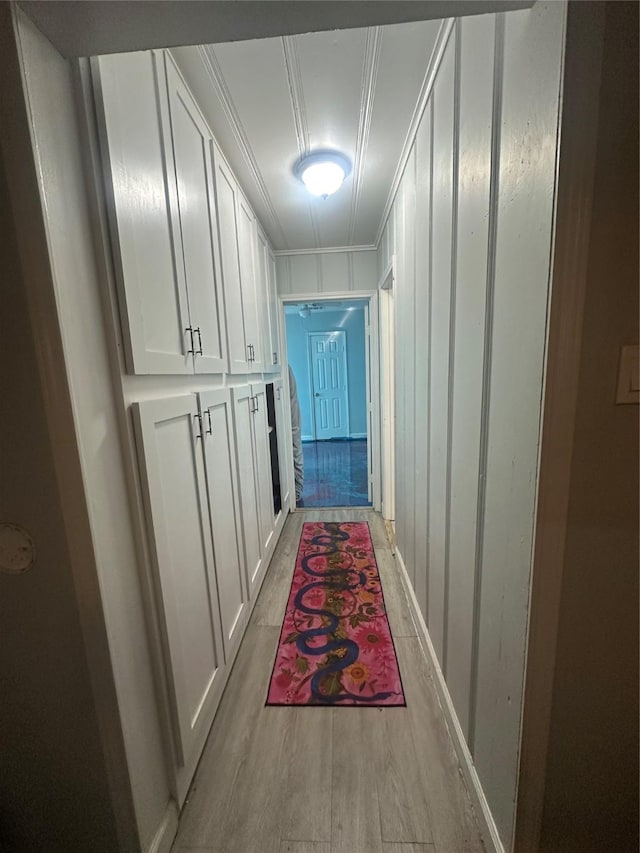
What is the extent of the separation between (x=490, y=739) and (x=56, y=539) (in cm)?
128

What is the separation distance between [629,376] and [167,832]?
169 cm

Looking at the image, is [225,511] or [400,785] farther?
[225,511]

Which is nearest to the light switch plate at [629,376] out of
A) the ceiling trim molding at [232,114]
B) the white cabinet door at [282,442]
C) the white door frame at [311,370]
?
the ceiling trim molding at [232,114]

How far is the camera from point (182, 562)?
1.12 meters

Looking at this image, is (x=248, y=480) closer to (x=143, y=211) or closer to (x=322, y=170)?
(x=143, y=211)

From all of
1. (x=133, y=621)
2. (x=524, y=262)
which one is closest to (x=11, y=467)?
(x=133, y=621)

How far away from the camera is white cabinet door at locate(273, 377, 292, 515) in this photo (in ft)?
9.93

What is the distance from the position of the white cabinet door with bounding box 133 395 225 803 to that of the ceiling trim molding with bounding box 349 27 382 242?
1336 mm

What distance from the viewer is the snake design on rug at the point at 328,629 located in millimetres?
1444

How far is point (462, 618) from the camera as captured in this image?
1.16 metres

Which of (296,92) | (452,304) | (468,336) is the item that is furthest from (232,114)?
(468,336)

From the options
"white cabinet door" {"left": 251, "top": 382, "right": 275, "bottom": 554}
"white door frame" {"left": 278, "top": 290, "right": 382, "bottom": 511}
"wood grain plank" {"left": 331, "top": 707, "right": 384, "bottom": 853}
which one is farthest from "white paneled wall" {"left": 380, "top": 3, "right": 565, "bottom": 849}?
"white door frame" {"left": 278, "top": 290, "right": 382, "bottom": 511}

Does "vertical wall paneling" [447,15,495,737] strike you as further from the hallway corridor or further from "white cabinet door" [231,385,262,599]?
the hallway corridor

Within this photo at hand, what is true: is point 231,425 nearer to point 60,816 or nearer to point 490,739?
point 60,816
